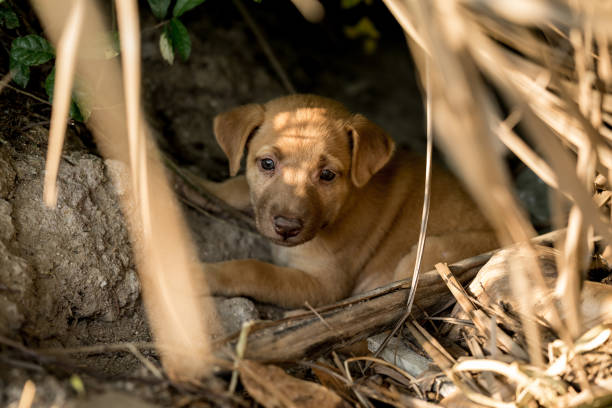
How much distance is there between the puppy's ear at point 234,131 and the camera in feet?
13.6

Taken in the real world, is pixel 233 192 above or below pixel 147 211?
below

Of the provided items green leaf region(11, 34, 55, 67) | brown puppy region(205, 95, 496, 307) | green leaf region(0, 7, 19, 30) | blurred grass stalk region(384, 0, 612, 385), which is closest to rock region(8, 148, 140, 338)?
green leaf region(11, 34, 55, 67)

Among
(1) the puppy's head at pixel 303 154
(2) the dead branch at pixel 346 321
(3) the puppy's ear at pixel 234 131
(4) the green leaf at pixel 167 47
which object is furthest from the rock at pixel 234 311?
(4) the green leaf at pixel 167 47

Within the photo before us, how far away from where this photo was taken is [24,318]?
2.76 m

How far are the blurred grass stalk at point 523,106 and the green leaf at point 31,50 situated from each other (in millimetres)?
2153

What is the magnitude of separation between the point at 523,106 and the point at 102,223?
267 cm

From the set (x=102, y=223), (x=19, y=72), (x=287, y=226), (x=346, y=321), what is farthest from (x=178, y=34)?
(x=346, y=321)

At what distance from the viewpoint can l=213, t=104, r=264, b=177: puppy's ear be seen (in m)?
4.15

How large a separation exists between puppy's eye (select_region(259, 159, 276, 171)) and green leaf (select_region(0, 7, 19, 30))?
1801 millimetres

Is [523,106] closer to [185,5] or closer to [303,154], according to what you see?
[303,154]

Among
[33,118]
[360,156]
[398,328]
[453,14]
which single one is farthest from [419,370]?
[33,118]

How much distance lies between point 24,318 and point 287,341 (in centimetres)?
132

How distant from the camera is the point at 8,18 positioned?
11.0 ft

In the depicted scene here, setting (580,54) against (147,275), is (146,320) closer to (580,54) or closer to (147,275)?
(147,275)
